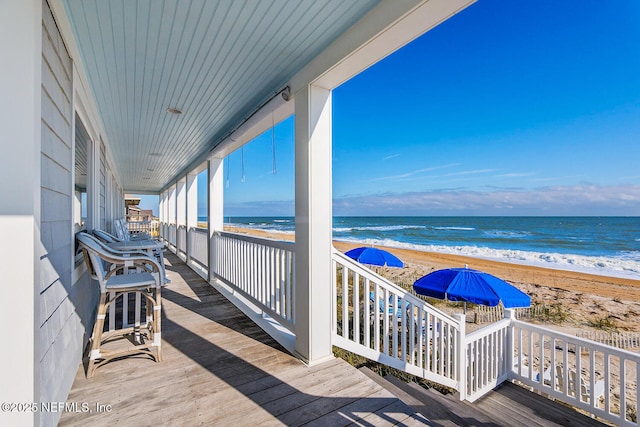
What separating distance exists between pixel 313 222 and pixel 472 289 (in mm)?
2503

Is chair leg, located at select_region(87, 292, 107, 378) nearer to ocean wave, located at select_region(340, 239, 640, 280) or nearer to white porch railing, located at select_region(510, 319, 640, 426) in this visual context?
white porch railing, located at select_region(510, 319, 640, 426)

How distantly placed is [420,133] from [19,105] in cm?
1947

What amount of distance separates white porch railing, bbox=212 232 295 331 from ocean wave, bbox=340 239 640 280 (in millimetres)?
14848

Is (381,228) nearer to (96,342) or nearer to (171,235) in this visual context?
(171,235)

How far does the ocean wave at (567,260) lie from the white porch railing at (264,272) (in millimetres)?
14848

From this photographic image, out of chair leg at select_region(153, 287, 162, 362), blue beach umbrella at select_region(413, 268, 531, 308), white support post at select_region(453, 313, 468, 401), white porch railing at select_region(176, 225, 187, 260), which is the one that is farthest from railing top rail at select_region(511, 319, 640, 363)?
white porch railing at select_region(176, 225, 187, 260)

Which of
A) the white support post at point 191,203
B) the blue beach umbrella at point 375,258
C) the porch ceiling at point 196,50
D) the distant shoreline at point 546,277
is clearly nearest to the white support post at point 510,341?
the blue beach umbrella at point 375,258

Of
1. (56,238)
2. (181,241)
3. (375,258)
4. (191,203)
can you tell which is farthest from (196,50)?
(181,241)

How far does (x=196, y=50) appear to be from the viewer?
6.60ft

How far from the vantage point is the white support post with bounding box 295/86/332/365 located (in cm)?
Answer: 220

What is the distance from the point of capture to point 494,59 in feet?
46.9

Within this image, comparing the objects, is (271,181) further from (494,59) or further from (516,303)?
(516,303)

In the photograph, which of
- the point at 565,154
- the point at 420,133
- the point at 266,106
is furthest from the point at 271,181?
the point at 565,154

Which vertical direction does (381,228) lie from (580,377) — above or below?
above
